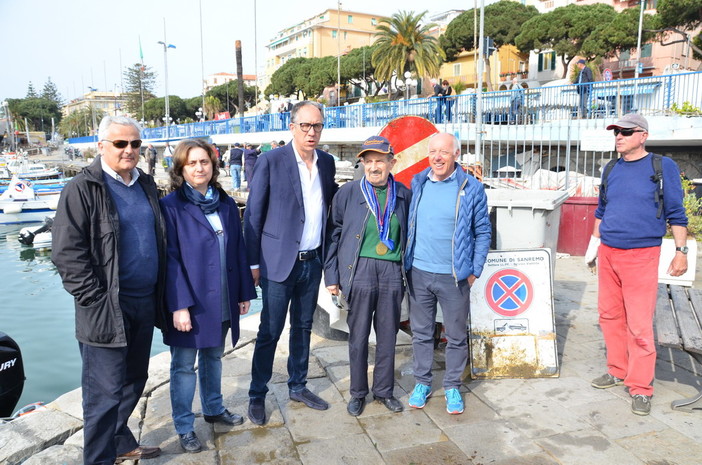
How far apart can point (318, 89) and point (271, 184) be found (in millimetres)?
56147

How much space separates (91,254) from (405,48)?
35.0m

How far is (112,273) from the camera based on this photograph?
257cm

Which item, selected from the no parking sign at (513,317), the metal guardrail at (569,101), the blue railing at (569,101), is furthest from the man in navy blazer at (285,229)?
the metal guardrail at (569,101)

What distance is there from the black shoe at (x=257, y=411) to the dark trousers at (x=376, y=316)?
2.00 ft

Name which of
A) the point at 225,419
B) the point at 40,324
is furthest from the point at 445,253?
the point at 40,324

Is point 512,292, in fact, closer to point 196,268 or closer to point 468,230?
point 468,230

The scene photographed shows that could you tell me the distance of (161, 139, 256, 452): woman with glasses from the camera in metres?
2.91

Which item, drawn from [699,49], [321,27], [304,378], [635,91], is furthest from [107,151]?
[321,27]

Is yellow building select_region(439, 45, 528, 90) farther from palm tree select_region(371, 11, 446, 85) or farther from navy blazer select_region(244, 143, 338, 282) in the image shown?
navy blazer select_region(244, 143, 338, 282)

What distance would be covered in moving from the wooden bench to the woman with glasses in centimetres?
281

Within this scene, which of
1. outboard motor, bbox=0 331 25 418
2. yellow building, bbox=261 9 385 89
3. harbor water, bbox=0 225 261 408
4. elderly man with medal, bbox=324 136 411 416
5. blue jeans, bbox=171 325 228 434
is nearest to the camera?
blue jeans, bbox=171 325 228 434

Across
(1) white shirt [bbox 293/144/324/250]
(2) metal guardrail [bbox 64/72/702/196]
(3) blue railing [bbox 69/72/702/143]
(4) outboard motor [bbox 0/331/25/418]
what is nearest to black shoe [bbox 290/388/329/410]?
(1) white shirt [bbox 293/144/324/250]

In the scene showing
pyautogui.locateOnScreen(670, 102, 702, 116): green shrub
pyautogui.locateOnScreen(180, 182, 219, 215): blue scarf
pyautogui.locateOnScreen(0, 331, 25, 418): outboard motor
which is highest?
pyautogui.locateOnScreen(670, 102, 702, 116): green shrub

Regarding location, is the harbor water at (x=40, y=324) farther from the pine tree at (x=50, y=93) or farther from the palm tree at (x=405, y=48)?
the pine tree at (x=50, y=93)
